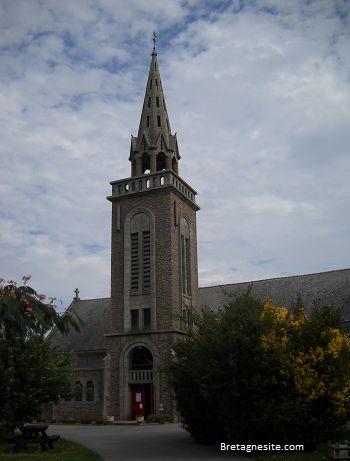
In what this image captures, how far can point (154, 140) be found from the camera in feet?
137

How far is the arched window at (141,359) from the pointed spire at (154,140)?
1334 centimetres

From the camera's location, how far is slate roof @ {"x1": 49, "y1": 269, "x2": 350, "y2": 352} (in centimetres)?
4117

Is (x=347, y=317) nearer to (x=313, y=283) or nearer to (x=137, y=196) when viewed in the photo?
(x=313, y=283)

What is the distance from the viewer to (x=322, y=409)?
17.7m

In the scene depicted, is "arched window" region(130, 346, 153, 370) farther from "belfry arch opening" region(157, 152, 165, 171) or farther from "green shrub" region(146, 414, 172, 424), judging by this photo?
"belfry arch opening" region(157, 152, 165, 171)

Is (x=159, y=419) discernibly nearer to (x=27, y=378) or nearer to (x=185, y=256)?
(x=185, y=256)

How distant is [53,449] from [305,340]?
10.2 meters

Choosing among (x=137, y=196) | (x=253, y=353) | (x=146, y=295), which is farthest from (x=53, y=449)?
(x=137, y=196)

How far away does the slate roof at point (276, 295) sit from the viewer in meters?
41.2

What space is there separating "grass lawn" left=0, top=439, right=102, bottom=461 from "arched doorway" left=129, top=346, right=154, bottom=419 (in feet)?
50.1

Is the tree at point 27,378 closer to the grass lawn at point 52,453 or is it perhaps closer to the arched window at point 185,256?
the grass lawn at point 52,453

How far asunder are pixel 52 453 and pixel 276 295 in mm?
27796

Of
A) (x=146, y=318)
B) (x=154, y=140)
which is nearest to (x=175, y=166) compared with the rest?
(x=154, y=140)

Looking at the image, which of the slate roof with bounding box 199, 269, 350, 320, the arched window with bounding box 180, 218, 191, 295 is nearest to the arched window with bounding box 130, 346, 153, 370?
the arched window with bounding box 180, 218, 191, 295
